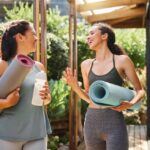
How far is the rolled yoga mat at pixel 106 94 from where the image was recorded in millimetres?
2635

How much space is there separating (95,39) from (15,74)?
92 centimetres

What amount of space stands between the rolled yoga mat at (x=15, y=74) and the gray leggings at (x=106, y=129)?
74cm

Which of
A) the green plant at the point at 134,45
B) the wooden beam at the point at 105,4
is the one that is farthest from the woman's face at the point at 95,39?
the green plant at the point at 134,45

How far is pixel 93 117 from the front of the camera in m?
2.97

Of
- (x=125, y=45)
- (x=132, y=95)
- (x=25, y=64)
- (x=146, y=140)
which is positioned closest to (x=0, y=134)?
(x=25, y=64)

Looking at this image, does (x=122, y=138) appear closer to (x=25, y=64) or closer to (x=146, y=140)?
(x=25, y=64)

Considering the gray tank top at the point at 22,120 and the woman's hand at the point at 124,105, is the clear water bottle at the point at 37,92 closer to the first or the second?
the gray tank top at the point at 22,120

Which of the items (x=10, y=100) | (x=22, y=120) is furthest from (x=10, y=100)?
(x=22, y=120)

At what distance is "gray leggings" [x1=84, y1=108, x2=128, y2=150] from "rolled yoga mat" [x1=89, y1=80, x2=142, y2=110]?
0.72ft

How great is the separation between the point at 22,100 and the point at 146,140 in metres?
5.63

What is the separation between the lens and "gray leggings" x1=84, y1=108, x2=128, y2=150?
291 cm

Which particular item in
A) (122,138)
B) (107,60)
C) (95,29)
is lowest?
(122,138)

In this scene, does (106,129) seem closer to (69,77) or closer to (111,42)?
(69,77)

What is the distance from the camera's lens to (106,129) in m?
2.94
